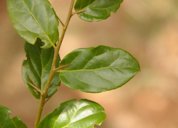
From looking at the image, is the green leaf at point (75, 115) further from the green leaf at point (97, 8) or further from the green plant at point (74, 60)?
the green leaf at point (97, 8)

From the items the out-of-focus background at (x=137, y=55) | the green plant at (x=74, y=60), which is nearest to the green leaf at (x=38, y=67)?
the green plant at (x=74, y=60)

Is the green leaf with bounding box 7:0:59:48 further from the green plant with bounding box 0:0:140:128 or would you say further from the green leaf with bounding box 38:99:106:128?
the green leaf with bounding box 38:99:106:128

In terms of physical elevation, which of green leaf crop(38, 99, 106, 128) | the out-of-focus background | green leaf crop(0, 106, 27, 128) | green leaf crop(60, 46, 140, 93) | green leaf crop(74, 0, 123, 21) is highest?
green leaf crop(74, 0, 123, 21)

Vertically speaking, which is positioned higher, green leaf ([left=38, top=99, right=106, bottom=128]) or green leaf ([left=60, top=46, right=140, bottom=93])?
green leaf ([left=60, top=46, right=140, bottom=93])

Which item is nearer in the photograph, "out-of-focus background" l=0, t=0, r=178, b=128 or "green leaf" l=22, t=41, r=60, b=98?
"green leaf" l=22, t=41, r=60, b=98

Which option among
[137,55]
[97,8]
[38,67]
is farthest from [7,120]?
[137,55]

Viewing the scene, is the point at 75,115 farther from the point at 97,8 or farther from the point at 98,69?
the point at 97,8

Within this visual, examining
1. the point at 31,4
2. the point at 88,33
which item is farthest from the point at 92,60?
the point at 88,33

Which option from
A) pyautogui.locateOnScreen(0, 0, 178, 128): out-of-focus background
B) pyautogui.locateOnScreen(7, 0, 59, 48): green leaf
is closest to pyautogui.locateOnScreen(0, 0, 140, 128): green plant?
pyautogui.locateOnScreen(7, 0, 59, 48): green leaf

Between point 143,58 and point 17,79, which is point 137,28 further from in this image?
point 17,79
